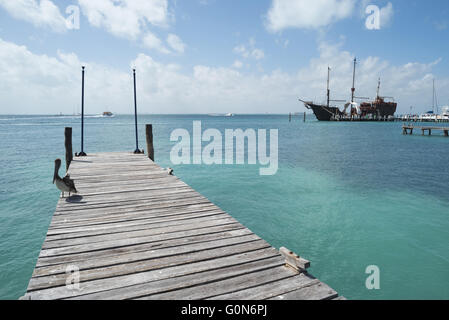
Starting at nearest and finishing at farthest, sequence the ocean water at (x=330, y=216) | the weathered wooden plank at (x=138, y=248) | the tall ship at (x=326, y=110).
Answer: the weathered wooden plank at (x=138, y=248) → the ocean water at (x=330, y=216) → the tall ship at (x=326, y=110)

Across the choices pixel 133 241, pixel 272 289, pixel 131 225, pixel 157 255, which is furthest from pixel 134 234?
pixel 272 289

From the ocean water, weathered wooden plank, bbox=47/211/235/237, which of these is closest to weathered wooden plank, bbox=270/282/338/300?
weathered wooden plank, bbox=47/211/235/237

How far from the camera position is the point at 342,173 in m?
18.7

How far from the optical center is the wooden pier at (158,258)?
3.08 m

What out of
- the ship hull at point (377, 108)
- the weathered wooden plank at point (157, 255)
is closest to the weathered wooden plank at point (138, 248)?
the weathered wooden plank at point (157, 255)

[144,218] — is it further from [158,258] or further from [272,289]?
[272,289]

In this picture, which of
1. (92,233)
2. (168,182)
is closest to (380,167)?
(168,182)

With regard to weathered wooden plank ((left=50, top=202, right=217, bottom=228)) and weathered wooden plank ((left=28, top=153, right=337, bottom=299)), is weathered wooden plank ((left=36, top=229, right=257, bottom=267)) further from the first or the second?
weathered wooden plank ((left=50, top=202, right=217, bottom=228))

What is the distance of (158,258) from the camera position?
12.4 ft

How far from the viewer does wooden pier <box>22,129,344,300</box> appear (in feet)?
10.1

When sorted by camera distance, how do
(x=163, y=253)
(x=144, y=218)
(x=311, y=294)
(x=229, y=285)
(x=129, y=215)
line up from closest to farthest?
(x=311, y=294)
(x=229, y=285)
(x=163, y=253)
(x=144, y=218)
(x=129, y=215)

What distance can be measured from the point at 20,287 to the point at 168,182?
14.0ft

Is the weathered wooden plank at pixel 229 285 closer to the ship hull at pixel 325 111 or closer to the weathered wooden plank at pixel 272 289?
the weathered wooden plank at pixel 272 289

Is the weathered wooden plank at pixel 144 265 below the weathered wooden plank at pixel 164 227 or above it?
below
